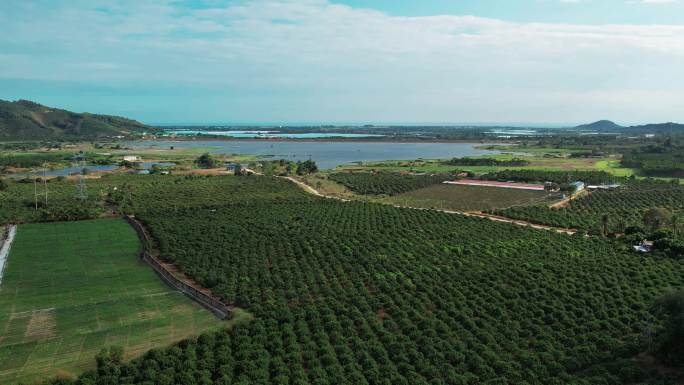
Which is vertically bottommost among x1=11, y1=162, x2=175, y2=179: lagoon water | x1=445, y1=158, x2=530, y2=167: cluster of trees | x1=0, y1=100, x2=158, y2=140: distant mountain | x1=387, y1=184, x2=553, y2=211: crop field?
x1=387, y1=184, x2=553, y2=211: crop field

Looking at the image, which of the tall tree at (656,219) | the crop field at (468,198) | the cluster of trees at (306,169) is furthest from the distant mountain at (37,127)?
the tall tree at (656,219)

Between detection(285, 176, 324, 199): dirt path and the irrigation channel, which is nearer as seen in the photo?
the irrigation channel

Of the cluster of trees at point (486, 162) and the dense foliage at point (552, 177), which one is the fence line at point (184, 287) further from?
the cluster of trees at point (486, 162)

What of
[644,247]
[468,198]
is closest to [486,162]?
[468,198]

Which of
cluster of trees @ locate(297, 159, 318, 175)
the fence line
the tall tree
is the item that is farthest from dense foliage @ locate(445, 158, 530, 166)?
the fence line

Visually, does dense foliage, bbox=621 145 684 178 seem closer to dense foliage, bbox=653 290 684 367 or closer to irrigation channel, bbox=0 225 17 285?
dense foliage, bbox=653 290 684 367

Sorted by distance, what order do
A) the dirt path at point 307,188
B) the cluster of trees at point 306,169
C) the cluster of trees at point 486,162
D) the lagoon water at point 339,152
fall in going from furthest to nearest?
the lagoon water at point 339,152 < the cluster of trees at point 486,162 < the cluster of trees at point 306,169 < the dirt path at point 307,188

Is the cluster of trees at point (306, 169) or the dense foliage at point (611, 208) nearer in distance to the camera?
the dense foliage at point (611, 208)

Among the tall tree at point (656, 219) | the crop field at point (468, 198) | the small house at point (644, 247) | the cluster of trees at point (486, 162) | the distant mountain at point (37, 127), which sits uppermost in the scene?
the distant mountain at point (37, 127)
